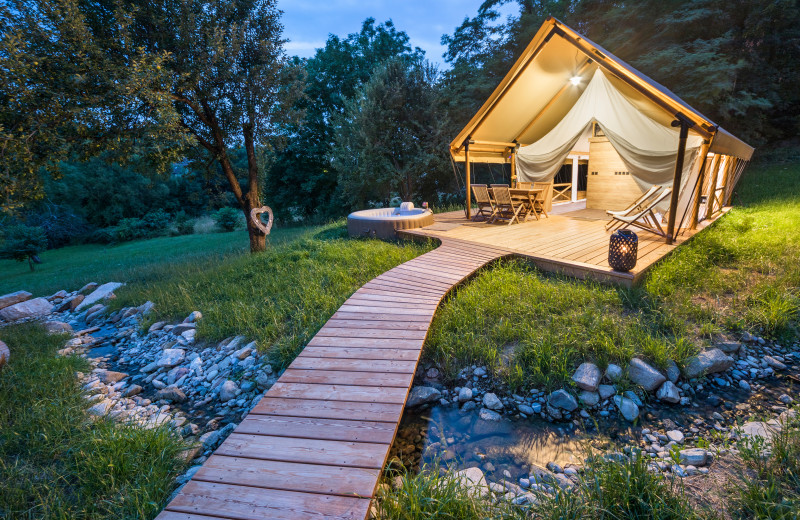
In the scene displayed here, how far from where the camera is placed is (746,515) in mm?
1782

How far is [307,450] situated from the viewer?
2.10 m

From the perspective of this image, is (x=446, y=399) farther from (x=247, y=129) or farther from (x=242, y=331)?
(x=247, y=129)

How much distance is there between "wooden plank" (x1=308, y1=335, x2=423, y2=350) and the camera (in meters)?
3.21

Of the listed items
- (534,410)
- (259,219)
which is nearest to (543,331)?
(534,410)

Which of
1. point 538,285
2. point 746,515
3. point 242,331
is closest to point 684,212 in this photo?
point 538,285

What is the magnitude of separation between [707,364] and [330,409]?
10.8 feet

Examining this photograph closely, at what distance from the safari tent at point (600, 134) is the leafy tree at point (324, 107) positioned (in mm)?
12258

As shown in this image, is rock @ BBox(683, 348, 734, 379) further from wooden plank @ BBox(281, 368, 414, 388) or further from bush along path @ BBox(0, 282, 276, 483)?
bush along path @ BBox(0, 282, 276, 483)

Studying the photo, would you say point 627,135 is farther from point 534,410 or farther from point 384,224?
point 534,410

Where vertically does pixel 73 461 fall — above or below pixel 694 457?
above

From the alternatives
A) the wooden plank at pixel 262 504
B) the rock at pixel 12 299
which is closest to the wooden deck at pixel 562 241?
the wooden plank at pixel 262 504

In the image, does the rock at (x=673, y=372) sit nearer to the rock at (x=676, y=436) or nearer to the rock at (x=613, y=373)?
the rock at (x=613, y=373)

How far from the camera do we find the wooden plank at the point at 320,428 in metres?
2.18

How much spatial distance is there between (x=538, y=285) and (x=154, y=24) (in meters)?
7.71
